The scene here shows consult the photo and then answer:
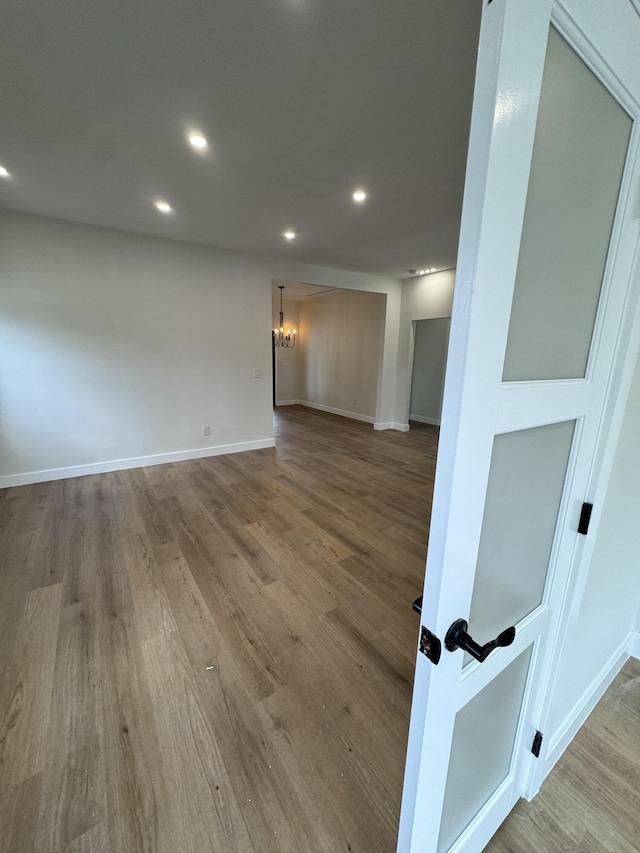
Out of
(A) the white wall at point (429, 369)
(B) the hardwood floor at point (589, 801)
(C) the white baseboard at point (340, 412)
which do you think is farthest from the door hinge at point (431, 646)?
(A) the white wall at point (429, 369)

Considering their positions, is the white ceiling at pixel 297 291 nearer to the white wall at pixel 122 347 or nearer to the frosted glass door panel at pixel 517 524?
the white wall at pixel 122 347

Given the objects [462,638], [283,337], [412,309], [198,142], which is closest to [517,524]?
[462,638]

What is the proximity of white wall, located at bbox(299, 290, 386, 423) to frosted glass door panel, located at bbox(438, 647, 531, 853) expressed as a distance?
5.42m

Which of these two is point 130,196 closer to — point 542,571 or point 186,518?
point 186,518

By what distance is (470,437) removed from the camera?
0.52 m

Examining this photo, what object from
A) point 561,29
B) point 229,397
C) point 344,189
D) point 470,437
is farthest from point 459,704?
point 229,397

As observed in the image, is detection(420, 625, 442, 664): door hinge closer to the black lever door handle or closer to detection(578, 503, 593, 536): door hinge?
the black lever door handle

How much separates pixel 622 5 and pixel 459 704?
137 centimetres

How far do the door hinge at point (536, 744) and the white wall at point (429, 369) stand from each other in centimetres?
601

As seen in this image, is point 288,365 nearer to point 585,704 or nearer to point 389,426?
point 389,426

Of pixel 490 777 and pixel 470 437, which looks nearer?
pixel 470 437

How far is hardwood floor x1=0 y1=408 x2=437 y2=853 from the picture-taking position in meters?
1.04

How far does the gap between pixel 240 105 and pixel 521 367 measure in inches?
78.4

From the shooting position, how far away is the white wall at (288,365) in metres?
8.29
